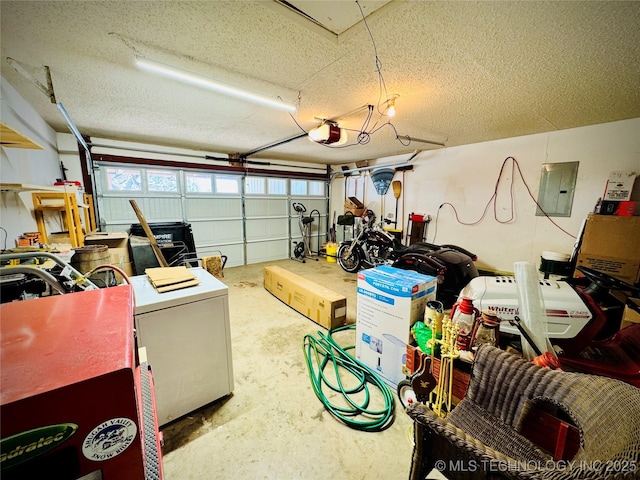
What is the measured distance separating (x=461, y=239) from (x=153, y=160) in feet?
19.8

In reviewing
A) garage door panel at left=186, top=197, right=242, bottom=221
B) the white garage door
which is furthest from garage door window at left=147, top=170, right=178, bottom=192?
garage door panel at left=186, top=197, right=242, bottom=221

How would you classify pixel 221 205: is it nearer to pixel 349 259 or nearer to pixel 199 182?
pixel 199 182

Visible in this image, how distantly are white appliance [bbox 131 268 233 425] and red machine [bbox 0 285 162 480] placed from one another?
0.81m

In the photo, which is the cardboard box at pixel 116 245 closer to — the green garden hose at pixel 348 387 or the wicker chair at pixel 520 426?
the green garden hose at pixel 348 387

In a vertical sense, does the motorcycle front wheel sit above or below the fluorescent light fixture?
below

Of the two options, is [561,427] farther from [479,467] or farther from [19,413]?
[19,413]

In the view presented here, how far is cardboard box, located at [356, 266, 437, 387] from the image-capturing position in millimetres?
1736

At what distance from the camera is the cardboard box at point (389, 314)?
1.74 m

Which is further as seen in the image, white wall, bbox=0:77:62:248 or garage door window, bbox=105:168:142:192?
garage door window, bbox=105:168:142:192

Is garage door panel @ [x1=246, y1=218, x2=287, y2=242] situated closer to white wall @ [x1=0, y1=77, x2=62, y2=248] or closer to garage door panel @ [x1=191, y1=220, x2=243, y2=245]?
garage door panel @ [x1=191, y1=220, x2=243, y2=245]

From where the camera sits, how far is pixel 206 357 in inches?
65.4

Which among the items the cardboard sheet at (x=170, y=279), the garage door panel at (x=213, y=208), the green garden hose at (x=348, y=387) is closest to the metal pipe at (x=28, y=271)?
the cardboard sheet at (x=170, y=279)

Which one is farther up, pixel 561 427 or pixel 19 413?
pixel 19 413

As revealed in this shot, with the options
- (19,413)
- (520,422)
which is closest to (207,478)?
(19,413)
